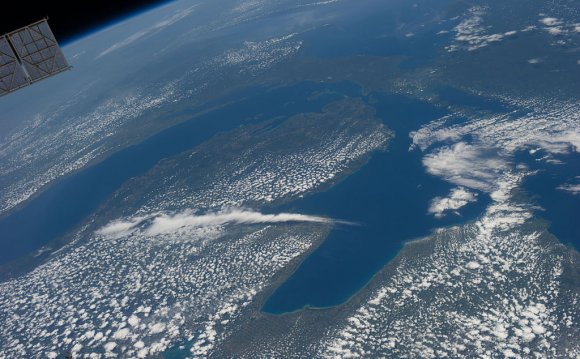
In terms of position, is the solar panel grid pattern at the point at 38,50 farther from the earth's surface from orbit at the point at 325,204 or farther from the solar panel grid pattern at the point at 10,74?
the earth's surface from orbit at the point at 325,204

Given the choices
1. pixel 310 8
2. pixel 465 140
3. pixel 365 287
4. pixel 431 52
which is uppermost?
pixel 310 8

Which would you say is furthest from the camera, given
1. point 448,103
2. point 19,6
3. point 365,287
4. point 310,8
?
point 310,8

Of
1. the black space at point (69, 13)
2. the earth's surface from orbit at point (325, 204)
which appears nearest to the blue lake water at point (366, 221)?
the earth's surface from orbit at point (325, 204)

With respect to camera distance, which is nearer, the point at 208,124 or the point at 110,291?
the point at 110,291

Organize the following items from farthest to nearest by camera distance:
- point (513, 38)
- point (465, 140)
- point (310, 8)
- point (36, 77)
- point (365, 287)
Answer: point (310, 8) < point (513, 38) < point (465, 140) < point (365, 287) < point (36, 77)

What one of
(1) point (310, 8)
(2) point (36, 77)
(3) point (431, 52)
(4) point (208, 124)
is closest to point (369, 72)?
(3) point (431, 52)

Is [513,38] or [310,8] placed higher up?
[310,8]

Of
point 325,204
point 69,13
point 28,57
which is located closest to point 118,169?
point 325,204

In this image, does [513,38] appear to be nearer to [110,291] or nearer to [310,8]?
[310,8]

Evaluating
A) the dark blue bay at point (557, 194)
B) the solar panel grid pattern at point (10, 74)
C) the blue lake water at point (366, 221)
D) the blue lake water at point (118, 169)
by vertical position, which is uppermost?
the solar panel grid pattern at point (10, 74)
